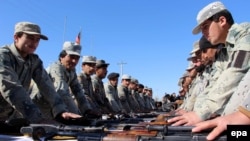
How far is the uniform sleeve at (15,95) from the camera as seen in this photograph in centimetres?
426

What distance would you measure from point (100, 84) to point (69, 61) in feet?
12.9

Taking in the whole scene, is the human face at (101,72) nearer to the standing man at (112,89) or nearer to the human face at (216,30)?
the standing man at (112,89)

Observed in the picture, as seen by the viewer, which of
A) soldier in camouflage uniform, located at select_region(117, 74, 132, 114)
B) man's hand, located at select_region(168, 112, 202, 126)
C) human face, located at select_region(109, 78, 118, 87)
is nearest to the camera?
man's hand, located at select_region(168, 112, 202, 126)

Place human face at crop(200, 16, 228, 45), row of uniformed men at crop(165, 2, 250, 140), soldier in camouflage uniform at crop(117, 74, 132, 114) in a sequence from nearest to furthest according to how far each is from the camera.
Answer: row of uniformed men at crop(165, 2, 250, 140) → human face at crop(200, 16, 228, 45) → soldier in camouflage uniform at crop(117, 74, 132, 114)

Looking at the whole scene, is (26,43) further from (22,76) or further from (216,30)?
(216,30)

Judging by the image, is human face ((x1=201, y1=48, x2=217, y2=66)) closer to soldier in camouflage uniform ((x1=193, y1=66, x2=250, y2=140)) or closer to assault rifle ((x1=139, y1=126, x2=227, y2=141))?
assault rifle ((x1=139, y1=126, x2=227, y2=141))

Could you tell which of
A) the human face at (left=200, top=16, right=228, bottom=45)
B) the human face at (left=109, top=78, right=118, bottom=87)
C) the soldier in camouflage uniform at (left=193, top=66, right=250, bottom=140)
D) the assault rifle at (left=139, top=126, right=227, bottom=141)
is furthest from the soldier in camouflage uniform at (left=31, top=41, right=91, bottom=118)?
the human face at (left=109, top=78, right=118, bottom=87)

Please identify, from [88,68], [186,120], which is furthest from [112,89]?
[186,120]

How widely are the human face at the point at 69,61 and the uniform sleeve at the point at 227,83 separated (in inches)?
168

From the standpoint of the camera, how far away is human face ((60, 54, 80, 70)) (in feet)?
24.1

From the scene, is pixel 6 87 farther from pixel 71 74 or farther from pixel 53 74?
pixel 71 74

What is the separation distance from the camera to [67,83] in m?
7.15

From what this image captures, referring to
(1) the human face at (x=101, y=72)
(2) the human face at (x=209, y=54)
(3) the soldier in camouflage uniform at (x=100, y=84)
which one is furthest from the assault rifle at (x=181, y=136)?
(1) the human face at (x=101, y=72)

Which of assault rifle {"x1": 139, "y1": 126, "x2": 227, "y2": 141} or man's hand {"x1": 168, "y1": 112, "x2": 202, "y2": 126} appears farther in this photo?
man's hand {"x1": 168, "y1": 112, "x2": 202, "y2": 126}
